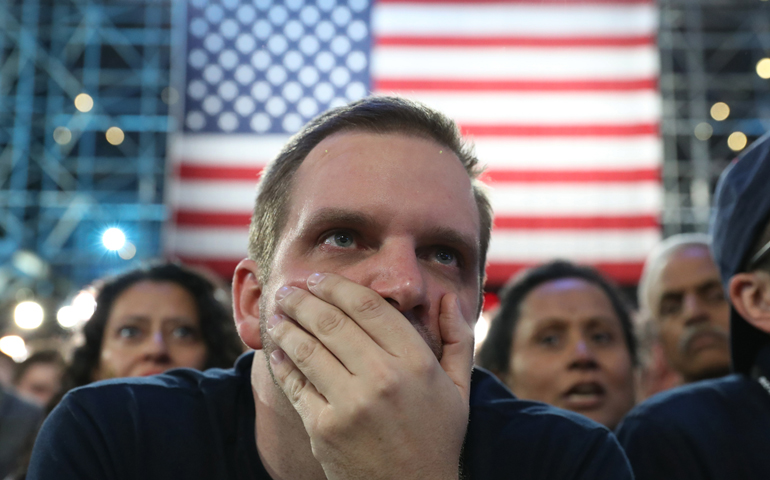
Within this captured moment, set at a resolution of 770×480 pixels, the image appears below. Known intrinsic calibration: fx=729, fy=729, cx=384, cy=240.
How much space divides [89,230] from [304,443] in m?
15.0

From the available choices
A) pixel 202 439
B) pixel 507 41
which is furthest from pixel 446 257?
pixel 507 41

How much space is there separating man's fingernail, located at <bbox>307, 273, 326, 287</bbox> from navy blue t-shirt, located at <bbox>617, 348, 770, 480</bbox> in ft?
3.12

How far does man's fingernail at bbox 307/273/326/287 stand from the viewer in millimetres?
1248

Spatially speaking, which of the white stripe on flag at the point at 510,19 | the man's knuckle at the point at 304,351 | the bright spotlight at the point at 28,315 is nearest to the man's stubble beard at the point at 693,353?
the man's knuckle at the point at 304,351

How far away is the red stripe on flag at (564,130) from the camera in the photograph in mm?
7730

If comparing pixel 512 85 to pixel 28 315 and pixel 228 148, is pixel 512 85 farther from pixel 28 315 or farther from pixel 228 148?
pixel 28 315

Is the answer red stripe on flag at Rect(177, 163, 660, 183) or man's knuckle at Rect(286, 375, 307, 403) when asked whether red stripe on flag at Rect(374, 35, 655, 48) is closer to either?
red stripe on flag at Rect(177, 163, 660, 183)

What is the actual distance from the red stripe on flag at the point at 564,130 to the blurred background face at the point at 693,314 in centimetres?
459

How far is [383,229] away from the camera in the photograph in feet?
4.50

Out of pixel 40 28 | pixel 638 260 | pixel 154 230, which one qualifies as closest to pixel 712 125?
pixel 638 260

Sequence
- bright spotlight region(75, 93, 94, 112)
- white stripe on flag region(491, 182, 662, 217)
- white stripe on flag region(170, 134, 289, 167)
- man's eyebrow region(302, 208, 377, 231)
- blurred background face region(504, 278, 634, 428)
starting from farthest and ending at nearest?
bright spotlight region(75, 93, 94, 112)
white stripe on flag region(170, 134, 289, 167)
white stripe on flag region(491, 182, 662, 217)
blurred background face region(504, 278, 634, 428)
man's eyebrow region(302, 208, 377, 231)

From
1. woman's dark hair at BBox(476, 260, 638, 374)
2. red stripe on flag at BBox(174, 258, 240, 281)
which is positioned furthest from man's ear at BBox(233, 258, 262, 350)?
red stripe on flag at BBox(174, 258, 240, 281)

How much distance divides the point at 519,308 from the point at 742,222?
4.62 feet

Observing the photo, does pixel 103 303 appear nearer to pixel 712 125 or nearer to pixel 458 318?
pixel 458 318
